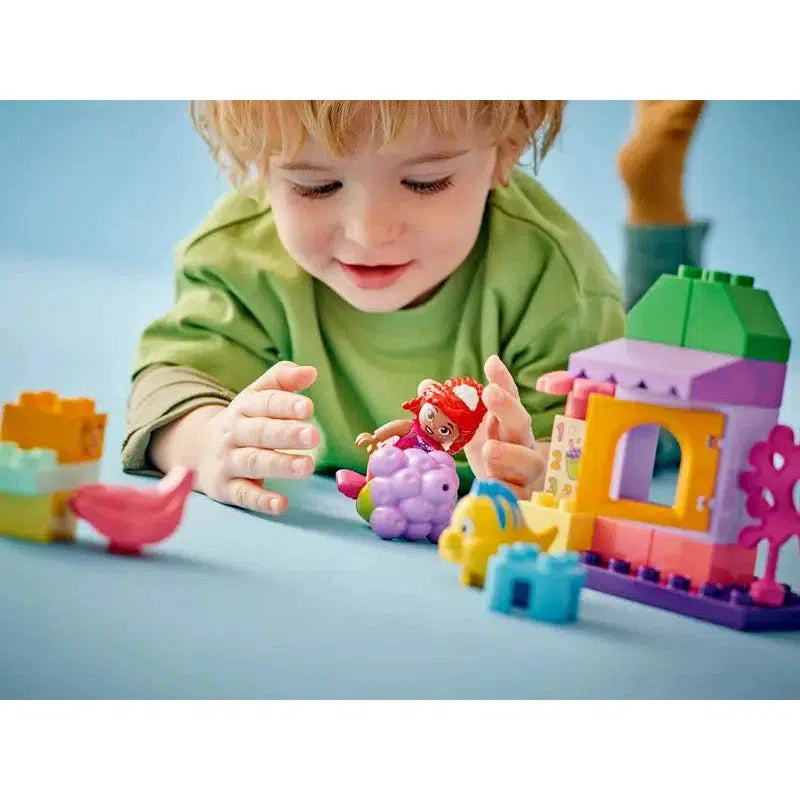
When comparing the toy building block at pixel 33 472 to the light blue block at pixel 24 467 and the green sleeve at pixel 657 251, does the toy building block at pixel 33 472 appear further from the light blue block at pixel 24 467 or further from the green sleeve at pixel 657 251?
the green sleeve at pixel 657 251

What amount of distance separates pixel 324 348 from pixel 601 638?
2.47 feet

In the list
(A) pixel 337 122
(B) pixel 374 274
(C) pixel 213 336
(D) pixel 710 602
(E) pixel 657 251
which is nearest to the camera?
(D) pixel 710 602

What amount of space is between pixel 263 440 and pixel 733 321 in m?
0.48

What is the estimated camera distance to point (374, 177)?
1.49 meters

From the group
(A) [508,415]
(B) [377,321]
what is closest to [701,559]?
(A) [508,415]

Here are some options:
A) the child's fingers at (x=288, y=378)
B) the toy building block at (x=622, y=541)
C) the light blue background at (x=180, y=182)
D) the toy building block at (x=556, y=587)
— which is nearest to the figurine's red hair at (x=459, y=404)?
the child's fingers at (x=288, y=378)

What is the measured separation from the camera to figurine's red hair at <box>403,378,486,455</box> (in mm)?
1353

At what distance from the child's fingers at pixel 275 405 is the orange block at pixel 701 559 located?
1.22 ft

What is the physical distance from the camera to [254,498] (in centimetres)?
138

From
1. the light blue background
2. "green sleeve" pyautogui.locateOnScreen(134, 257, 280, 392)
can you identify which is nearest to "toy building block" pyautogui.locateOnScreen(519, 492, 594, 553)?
"green sleeve" pyautogui.locateOnScreen(134, 257, 280, 392)

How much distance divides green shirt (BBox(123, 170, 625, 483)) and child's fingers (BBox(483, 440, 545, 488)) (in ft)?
0.87

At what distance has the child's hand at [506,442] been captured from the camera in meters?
1.33

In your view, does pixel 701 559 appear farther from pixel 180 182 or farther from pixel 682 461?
pixel 180 182
